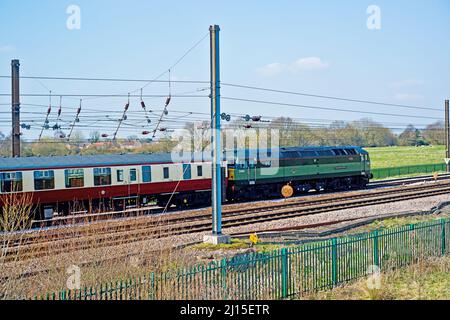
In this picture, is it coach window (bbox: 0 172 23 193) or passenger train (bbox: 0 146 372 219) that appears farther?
passenger train (bbox: 0 146 372 219)

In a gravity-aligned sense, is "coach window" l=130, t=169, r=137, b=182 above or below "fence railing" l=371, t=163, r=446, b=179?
above

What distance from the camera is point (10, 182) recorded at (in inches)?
947

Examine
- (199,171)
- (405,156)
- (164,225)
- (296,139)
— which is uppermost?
(296,139)

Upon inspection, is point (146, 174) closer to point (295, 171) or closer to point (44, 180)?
point (44, 180)

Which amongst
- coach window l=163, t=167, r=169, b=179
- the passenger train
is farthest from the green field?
coach window l=163, t=167, r=169, b=179

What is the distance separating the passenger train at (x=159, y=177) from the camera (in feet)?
82.6

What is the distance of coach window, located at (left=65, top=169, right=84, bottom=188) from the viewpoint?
25906mm

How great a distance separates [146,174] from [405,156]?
59803 mm

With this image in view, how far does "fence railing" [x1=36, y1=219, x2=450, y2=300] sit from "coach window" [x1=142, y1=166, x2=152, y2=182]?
16740mm

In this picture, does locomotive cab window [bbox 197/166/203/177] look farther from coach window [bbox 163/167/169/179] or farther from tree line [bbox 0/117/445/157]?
tree line [bbox 0/117/445/157]

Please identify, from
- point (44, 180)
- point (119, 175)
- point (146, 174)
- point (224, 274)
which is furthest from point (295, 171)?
point (224, 274)

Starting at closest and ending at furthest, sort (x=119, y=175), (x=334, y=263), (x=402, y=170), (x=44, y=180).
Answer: (x=334, y=263), (x=44, y=180), (x=119, y=175), (x=402, y=170)

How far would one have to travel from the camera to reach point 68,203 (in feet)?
85.5
